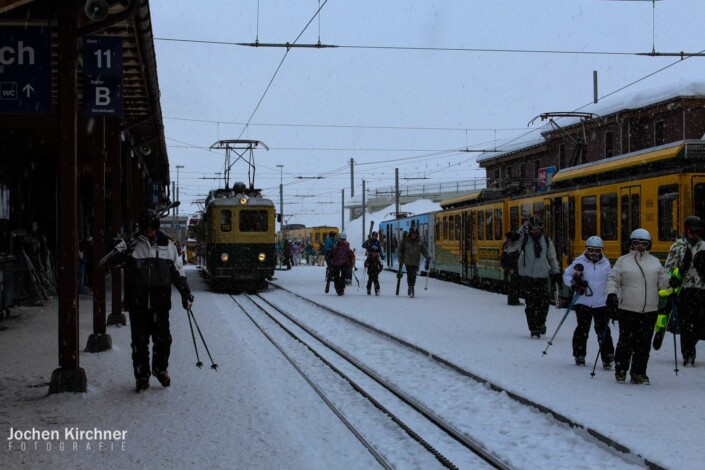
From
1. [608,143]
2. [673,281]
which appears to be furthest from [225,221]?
[608,143]

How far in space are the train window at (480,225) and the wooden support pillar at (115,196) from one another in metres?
13.5

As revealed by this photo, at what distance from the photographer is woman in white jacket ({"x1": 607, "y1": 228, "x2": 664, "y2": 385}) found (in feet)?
28.1

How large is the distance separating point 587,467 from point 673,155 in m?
9.62

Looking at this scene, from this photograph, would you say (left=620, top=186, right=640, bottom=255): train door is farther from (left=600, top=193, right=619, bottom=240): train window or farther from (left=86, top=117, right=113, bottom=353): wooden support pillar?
(left=86, top=117, right=113, bottom=353): wooden support pillar

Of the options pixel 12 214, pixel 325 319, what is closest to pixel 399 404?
pixel 325 319

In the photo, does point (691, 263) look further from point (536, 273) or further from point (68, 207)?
point (68, 207)

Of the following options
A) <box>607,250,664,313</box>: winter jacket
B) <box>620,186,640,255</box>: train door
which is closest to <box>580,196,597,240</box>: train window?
<box>620,186,640,255</box>: train door

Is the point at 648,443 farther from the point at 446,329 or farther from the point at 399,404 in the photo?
the point at 446,329

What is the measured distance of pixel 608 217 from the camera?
16.5 metres

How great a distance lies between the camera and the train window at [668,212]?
1384 centimetres

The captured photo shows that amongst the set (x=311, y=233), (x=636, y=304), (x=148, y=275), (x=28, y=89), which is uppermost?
(x=28, y=89)

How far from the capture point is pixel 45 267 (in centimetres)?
2155

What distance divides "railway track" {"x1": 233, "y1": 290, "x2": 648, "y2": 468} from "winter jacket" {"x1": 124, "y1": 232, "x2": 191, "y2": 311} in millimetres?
1845

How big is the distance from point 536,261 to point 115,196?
278 inches
